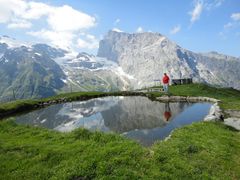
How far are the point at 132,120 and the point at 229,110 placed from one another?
15.8 metres

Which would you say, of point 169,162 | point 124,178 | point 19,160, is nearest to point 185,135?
point 169,162

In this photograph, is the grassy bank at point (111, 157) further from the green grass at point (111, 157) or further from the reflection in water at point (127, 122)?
the reflection in water at point (127, 122)

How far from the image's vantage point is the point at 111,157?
61.0 feet

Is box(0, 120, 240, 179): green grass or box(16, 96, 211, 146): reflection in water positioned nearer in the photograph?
box(0, 120, 240, 179): green grass

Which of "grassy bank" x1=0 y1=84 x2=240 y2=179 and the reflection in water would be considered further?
the reflection in water

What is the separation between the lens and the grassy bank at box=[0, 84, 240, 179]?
17.0 meters

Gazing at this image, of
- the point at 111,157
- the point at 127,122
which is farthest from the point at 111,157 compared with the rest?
the point at 127,122

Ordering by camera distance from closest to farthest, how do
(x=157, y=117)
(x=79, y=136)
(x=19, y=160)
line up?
1. (x=19, y=160)
2. (x=79, y=136)
3. (x=157, y=117)

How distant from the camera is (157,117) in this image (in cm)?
4428

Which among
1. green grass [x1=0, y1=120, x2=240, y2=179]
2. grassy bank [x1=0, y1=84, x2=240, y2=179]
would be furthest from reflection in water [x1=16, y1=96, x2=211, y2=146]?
green grass [x1=0, y1=120, x2=240, y2=179]

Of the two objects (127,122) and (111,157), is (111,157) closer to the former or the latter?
(111,157)

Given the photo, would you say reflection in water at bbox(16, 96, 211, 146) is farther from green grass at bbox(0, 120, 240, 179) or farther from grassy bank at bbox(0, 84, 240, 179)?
green grass at bbox(0, 120, 240, 179)

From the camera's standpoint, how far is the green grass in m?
17.0

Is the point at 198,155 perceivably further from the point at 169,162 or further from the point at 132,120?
the point at 132,120
